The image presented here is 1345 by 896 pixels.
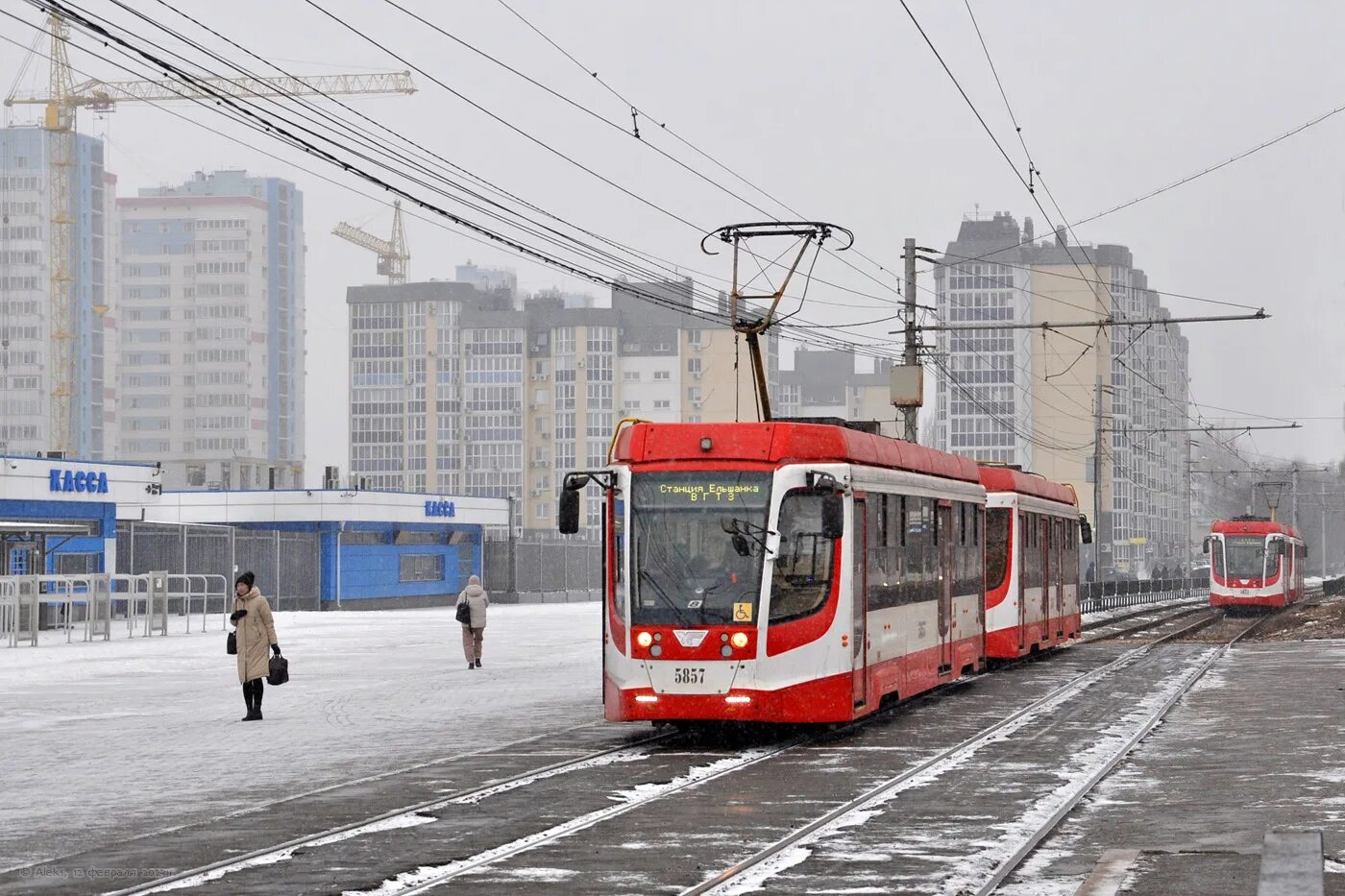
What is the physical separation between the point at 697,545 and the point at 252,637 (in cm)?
570

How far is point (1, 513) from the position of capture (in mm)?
52344

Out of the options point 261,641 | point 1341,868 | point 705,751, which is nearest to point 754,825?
point 1341,868

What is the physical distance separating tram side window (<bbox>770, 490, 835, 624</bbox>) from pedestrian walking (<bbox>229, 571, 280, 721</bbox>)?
→ 232 inches

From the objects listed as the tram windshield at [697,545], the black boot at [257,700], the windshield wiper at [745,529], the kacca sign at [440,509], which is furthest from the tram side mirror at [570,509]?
the kacca sign at [440,509]

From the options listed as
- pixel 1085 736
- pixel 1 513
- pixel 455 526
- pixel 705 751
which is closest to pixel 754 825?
pixel 705 751

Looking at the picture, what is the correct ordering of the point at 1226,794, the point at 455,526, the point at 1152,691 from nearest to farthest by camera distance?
the point at 1226,794
the point at 1152,691
the point at 455,526

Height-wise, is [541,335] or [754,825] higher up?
[541,335]

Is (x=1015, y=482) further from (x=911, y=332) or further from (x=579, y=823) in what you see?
(x=579, y=823)

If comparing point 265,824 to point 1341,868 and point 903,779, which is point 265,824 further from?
point 1341,868

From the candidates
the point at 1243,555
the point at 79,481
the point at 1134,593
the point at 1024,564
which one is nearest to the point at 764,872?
the point at 1024,564

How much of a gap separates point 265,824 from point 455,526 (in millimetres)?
65918

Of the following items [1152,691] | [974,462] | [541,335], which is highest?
[541,335]

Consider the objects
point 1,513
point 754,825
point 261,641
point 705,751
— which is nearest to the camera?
point 754,825

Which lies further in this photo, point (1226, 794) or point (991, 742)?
point (991, 742)
